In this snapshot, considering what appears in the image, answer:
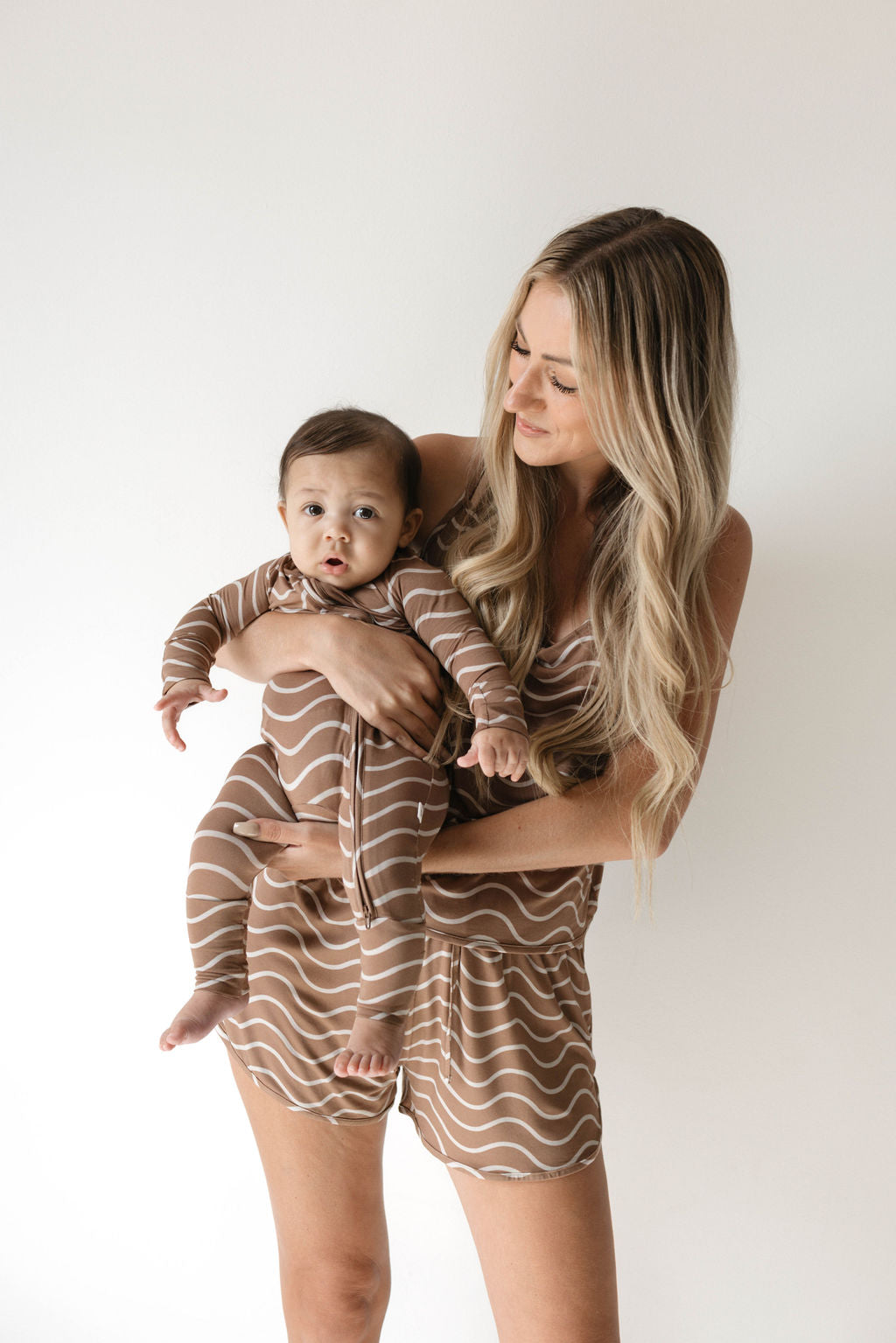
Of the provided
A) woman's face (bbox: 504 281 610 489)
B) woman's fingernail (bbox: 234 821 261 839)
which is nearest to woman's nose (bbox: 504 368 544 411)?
woman's face (bbox: 504 281 610 489)

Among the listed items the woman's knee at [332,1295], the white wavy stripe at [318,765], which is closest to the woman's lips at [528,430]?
the white wavy stripe at [318,765]

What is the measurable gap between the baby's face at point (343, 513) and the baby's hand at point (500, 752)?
0.34 meters

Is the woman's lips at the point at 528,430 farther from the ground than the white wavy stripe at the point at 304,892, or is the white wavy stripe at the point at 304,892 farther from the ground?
the woman's lips at the point at 528,430

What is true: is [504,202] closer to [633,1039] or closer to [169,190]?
[169,190]

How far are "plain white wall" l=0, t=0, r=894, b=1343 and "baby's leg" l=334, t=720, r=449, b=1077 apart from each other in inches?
32.1

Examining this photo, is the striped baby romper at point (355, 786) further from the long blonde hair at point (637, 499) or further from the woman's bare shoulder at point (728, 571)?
the woman's bare shoulder at point (728, 571)

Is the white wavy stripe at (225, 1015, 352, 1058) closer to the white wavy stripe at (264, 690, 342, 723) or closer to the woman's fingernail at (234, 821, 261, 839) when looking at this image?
the woman's fingernail at (234, 821, 261, 839)

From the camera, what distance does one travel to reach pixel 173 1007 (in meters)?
2.34

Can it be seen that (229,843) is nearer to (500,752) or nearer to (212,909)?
(212,909)

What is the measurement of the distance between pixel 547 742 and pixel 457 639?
20cm

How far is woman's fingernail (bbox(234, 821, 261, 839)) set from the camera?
150 cm

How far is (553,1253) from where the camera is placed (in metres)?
1.57

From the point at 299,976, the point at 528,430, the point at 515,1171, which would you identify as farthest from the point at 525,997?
the point at 528,430

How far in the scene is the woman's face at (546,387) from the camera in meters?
1.47
